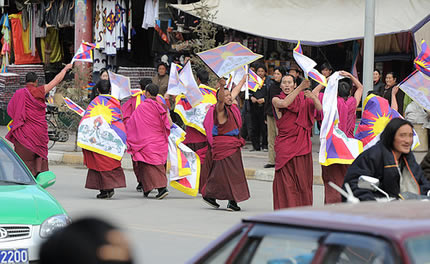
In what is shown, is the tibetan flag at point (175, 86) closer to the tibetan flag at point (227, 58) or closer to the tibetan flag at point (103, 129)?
the tibetan flag at point (103, 129)

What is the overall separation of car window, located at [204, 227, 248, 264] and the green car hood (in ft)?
9.98

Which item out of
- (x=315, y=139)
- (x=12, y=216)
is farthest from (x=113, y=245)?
(x=315, y=139)

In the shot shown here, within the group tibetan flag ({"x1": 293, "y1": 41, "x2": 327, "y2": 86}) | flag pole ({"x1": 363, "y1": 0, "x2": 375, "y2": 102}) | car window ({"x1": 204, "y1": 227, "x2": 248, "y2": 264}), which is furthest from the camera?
flag pole ({"x1": 363, "y1": 0, "x2": 375, "y2": 102})

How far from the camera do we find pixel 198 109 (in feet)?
43.5

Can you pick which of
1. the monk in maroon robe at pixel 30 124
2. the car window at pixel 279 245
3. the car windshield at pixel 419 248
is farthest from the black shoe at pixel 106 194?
the car windshield at pixel 419 248

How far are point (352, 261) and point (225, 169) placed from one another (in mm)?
7484

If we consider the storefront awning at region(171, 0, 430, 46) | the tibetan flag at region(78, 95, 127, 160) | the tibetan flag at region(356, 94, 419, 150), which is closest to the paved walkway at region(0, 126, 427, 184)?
the storefront awning at region(171, 0, 430, 46)

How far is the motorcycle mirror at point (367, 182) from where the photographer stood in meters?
5.61

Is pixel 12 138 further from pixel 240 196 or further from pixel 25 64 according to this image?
pixel 25 64

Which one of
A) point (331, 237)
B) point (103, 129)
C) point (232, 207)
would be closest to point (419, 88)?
point (232, 207)

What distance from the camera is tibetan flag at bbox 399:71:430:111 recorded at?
31.2 feet

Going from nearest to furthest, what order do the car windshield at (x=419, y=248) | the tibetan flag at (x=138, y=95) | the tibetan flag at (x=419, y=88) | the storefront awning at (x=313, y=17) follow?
the car windshield at (x=419, y=248) < the tibetan flag at (x=419, y=88) < the tibetan flag at (x=138, y=95) < the storefront awning at (x=313, y=17)

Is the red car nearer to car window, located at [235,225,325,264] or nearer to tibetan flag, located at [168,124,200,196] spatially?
car window, located at [235,225,325,264]

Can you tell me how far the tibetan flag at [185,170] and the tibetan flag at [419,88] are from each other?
388 cm
